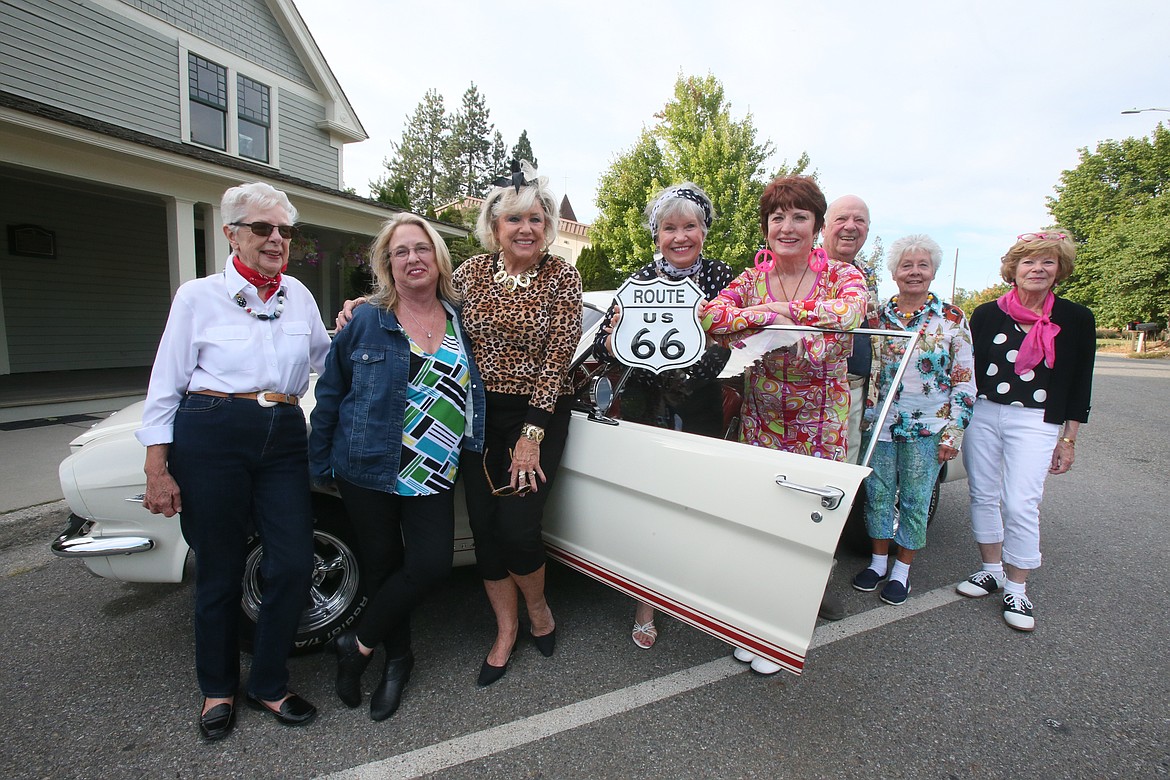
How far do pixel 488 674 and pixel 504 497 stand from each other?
29.5 inches

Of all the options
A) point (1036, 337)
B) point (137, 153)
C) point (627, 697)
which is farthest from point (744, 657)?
point (137, 153)

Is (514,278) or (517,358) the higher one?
(514,278)

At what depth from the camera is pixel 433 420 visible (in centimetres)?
217

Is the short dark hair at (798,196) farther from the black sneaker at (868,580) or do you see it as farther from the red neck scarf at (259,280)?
the black sneaker at (868,580)

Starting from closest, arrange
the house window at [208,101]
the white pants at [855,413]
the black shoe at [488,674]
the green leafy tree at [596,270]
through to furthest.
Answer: the black shoe at [488,674] < the white pants at [855,413] < the house window at [208,101] < the green leafy tree at [596,270]

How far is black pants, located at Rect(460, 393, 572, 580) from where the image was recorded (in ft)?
7.48

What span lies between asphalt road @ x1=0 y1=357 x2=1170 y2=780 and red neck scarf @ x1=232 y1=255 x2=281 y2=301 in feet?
5.23

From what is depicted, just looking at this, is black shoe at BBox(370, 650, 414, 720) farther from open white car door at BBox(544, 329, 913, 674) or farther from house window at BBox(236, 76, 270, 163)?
house window at BBox(236, 76, 270, 163)

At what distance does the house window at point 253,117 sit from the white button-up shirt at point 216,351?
9.66 metres

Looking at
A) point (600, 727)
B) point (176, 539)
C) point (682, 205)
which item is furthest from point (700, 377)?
point (176, 539)

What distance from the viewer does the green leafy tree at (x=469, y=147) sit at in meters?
43.3

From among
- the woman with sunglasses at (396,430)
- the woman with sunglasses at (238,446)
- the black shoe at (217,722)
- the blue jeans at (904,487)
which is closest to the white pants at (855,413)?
the blue jeans at (904,487)

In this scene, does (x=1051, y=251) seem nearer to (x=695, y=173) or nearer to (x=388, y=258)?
(x=388, y=258)

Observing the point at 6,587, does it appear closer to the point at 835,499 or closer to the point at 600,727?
the point at 600,727
